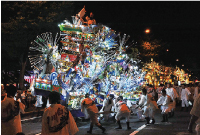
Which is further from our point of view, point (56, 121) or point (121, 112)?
point (121, 112)

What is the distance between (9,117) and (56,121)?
3.45 feet

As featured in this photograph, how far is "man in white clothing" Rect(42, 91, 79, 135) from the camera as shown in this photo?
515cm

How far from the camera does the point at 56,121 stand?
518 cm

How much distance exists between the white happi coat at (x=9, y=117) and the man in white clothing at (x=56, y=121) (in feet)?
2.51

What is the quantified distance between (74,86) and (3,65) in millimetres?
14015

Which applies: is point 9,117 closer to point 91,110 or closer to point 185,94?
point 91,110

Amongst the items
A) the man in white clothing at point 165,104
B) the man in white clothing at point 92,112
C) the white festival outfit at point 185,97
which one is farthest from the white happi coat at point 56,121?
the white festival outfit at point 185,97

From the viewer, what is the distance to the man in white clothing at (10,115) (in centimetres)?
552

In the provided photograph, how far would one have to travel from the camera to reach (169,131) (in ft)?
34.8

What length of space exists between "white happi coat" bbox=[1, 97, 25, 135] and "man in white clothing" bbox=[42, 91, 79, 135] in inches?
30.1

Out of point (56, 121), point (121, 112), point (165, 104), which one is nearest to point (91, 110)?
point (121, 112)

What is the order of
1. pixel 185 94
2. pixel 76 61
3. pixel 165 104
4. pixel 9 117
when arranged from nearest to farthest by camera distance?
pixel 9 117
pixel 76 61
pixel 165 104
pixel 185 94

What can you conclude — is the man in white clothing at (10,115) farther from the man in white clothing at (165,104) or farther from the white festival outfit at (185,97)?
the white festival outfit at (185,97)

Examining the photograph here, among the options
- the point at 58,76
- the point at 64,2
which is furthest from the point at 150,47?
the point at 58,76
